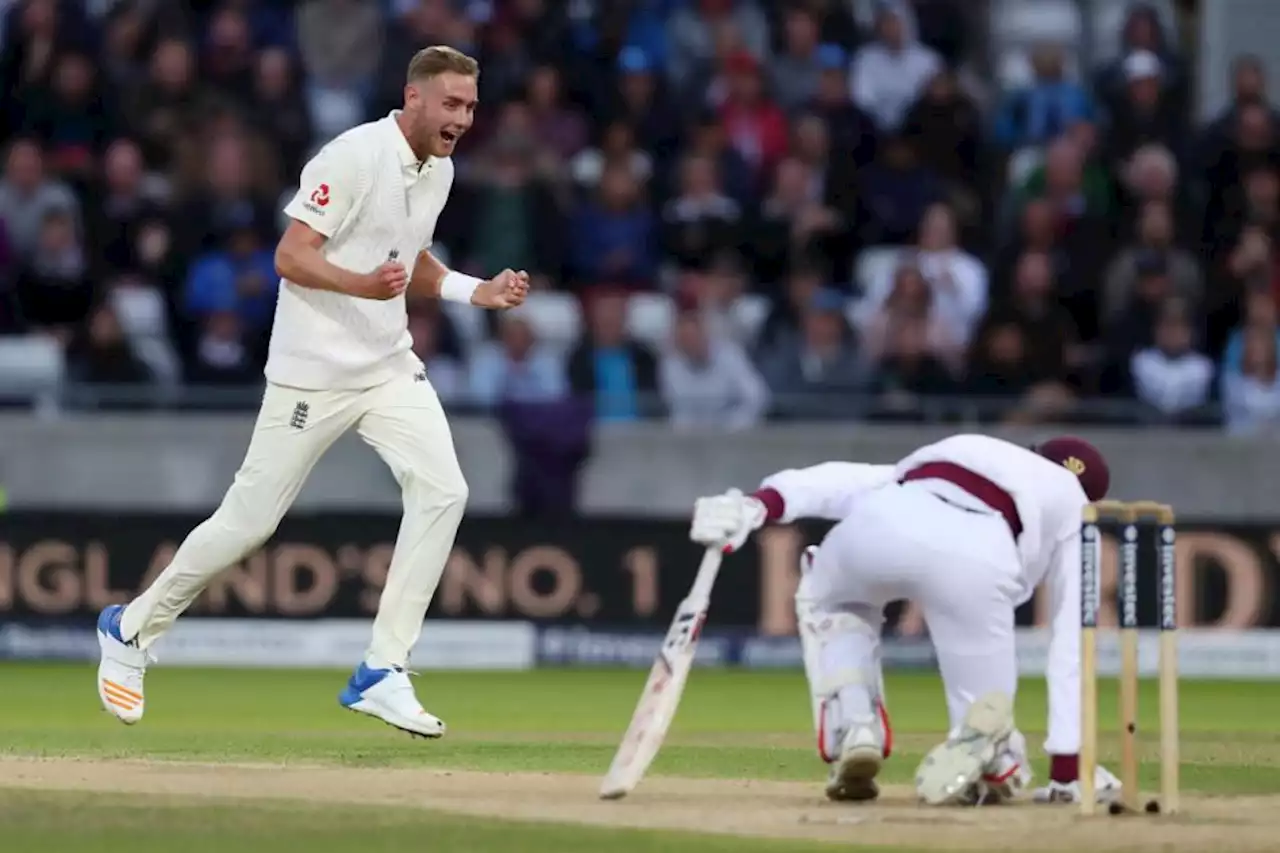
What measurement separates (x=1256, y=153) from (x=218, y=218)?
6336mm

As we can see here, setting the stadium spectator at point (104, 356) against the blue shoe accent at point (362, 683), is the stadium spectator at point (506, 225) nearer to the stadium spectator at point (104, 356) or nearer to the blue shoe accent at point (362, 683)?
the stadium spectator at point (104, 356)

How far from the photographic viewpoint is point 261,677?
13.8 metres

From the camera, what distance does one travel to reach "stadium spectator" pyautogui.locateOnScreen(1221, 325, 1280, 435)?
1511 centimetres

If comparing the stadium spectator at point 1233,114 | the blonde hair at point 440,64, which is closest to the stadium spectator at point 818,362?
the stadium spectator at point 1233,114

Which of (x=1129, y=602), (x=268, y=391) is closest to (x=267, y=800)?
(x=268, y=391)

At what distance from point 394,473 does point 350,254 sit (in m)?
0.71

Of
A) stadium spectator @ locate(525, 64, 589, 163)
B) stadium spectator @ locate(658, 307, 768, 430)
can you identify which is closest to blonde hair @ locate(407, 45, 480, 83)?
stadium spectator @ locate(658, 307, 768, 430)

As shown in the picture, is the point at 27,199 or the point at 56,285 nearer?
the point at 56,285

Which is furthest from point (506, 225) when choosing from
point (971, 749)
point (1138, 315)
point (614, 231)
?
point (971, 749)

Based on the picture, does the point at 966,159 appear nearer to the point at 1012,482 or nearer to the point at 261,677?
the point at 261,677

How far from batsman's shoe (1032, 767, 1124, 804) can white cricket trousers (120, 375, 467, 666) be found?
6.98 ft

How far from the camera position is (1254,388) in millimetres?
15266

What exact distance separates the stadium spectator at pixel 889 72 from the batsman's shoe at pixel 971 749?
10.2m

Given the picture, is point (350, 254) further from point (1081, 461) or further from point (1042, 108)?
point (1042, 108)
